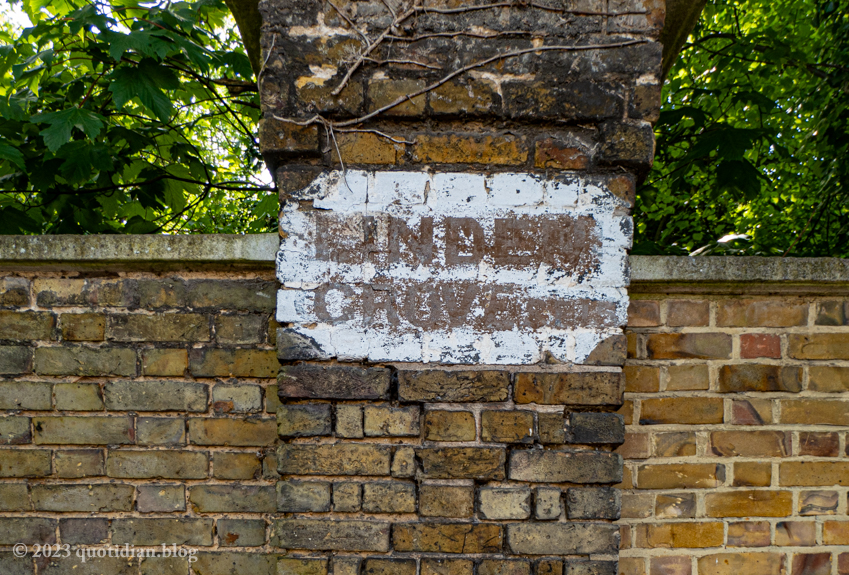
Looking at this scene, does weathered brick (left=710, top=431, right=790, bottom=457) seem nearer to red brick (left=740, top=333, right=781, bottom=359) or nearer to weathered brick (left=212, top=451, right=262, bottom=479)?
red brick (left=740, top=333, right=781, bottom=359)

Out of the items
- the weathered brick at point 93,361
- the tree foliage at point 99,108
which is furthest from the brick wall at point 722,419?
the tree foliage at point 99,108

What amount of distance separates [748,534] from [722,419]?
404 mm

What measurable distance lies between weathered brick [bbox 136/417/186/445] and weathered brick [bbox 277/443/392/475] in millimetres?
485

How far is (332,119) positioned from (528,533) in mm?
1248

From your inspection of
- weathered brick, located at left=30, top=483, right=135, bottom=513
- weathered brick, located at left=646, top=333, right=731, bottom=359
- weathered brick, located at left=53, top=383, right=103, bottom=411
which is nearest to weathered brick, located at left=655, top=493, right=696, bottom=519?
weathered brick, located at left=646, top=333, right=731, bottom=359

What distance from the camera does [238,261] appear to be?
1492 mm

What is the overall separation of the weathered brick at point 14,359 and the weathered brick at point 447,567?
4.69ft

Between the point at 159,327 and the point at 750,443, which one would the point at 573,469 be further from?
the point at 159,327

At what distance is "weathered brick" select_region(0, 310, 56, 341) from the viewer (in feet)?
5.06

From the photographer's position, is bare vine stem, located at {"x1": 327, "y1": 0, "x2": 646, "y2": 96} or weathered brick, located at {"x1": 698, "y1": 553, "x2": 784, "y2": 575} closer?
bare vine stem, located at {"x1": 327, "y1": 0, "x2": 646, "y2": 96}

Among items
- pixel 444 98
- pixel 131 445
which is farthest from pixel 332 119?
pixel 131 445

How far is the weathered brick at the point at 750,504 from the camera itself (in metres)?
1.59

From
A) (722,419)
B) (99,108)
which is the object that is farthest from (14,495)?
(722,419)

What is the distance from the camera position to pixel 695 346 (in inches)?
62.7
